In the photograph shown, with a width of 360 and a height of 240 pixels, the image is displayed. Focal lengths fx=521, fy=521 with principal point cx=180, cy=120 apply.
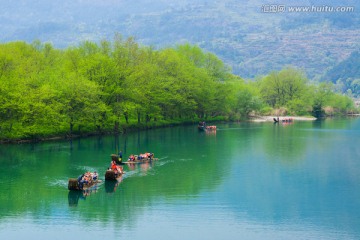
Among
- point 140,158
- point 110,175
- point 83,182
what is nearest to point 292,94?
point 140,158

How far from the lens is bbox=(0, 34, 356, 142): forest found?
8819 cm

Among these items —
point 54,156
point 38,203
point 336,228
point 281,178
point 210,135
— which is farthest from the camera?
point 210,135

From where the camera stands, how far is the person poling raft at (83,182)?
161 ft

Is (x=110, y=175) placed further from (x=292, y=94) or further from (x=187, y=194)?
(x=292, y=94)

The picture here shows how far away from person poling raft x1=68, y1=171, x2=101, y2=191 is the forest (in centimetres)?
3758

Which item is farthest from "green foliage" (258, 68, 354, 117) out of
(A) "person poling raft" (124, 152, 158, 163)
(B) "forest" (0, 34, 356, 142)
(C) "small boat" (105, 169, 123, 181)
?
(C) "small boat" (105, 169, 123, 181)

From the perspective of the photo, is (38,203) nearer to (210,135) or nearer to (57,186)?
(57,186)

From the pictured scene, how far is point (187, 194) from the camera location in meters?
48.8

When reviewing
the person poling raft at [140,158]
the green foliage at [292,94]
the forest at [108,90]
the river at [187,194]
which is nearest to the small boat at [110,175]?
the river at [187,194]

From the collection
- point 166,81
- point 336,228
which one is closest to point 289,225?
point 336,228

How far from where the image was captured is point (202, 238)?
36219 millimetres

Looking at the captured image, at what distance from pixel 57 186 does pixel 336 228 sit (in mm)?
27517

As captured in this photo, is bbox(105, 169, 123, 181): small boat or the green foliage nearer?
bbox(105, 169, 123, 181): small boat

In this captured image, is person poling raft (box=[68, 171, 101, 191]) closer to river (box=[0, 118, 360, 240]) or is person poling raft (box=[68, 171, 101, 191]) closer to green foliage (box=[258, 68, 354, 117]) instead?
river (box=[0, 118, 360, 240])
